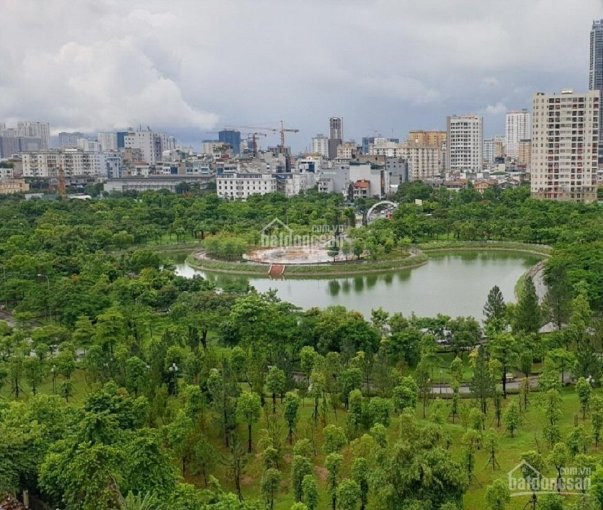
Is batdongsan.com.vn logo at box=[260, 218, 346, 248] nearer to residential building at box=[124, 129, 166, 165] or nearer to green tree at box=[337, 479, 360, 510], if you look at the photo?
green tree at box=[337, 479, 360, 510]

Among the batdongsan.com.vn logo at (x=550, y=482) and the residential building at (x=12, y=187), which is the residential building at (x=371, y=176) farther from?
the batdongsan.com.vn logo at (x=550, y=482)

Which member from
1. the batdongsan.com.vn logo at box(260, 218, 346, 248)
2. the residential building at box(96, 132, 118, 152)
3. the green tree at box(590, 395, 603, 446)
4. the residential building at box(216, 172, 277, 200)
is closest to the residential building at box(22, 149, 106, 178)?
the residential building at box(216, 172, 277, 200)

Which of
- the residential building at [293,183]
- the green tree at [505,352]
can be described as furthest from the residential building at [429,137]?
the green tree at [505,352]


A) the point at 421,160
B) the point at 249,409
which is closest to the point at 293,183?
the point at 421,160

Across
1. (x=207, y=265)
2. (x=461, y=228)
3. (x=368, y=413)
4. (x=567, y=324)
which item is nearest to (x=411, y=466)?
(x=368, y=413)

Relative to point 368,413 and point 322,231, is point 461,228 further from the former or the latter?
point 368,413
